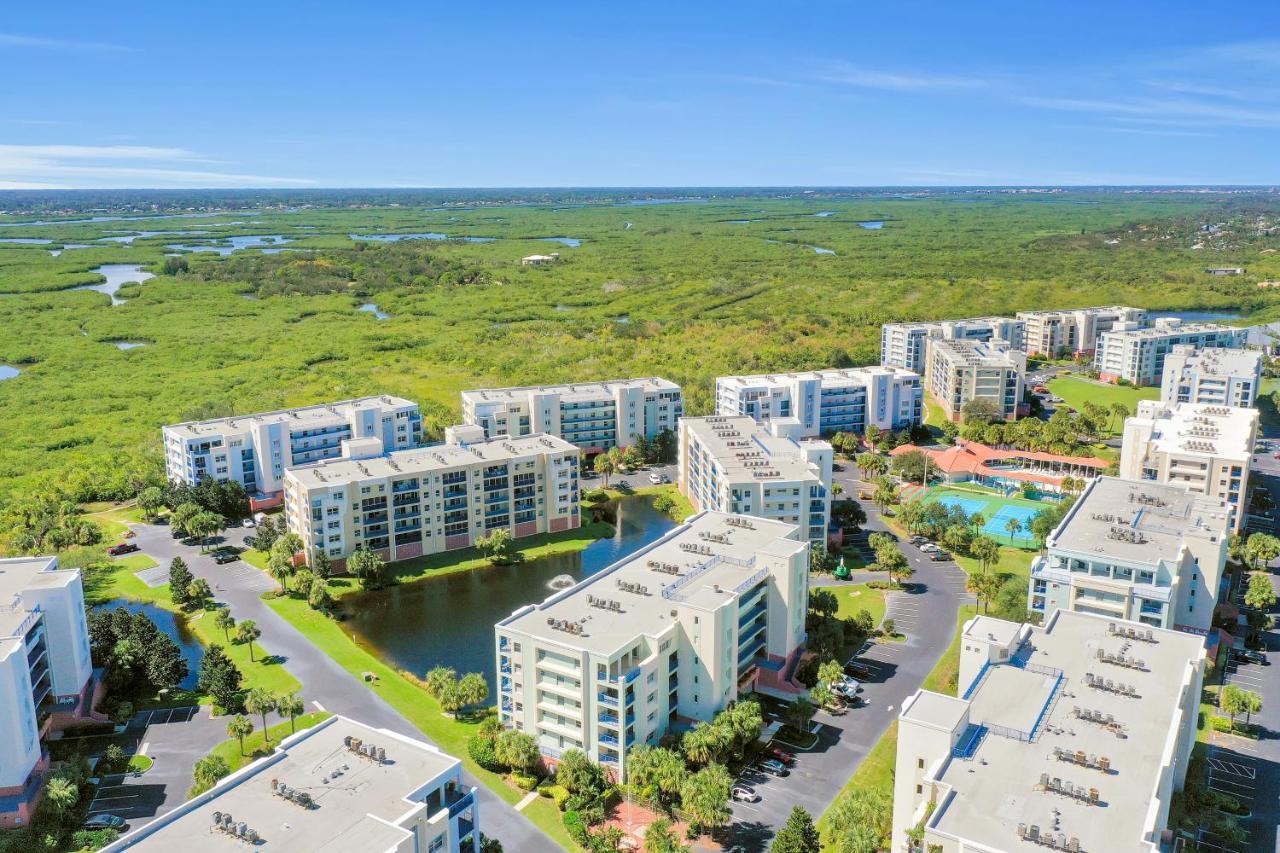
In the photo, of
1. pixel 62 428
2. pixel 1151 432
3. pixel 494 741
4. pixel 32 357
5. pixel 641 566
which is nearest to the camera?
pixel 494 741

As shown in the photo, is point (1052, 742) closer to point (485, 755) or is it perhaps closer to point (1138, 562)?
point (1138, 562)

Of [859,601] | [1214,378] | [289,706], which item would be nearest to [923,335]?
[1214,378]

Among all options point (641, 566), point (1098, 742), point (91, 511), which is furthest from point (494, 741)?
point (91, 511)

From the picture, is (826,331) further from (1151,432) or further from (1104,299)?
(1151,432)

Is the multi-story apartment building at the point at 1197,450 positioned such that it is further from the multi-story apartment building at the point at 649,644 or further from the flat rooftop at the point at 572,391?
the flat rooftop at the point at 572,391

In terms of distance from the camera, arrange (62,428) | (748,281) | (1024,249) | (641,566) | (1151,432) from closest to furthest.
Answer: (641,566) → (1151,432) → (62,428) → (748,281) → (1024,249)

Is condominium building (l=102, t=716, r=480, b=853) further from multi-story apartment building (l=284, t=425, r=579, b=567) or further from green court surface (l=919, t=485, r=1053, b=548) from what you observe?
green court surface (l=919, t=485, r=1053, b=548)

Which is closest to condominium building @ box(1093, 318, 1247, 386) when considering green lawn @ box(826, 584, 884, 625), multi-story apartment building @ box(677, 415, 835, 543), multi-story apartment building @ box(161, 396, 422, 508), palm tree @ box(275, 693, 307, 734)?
multi-story apartment building @ box(677, 415, 835, 543)
